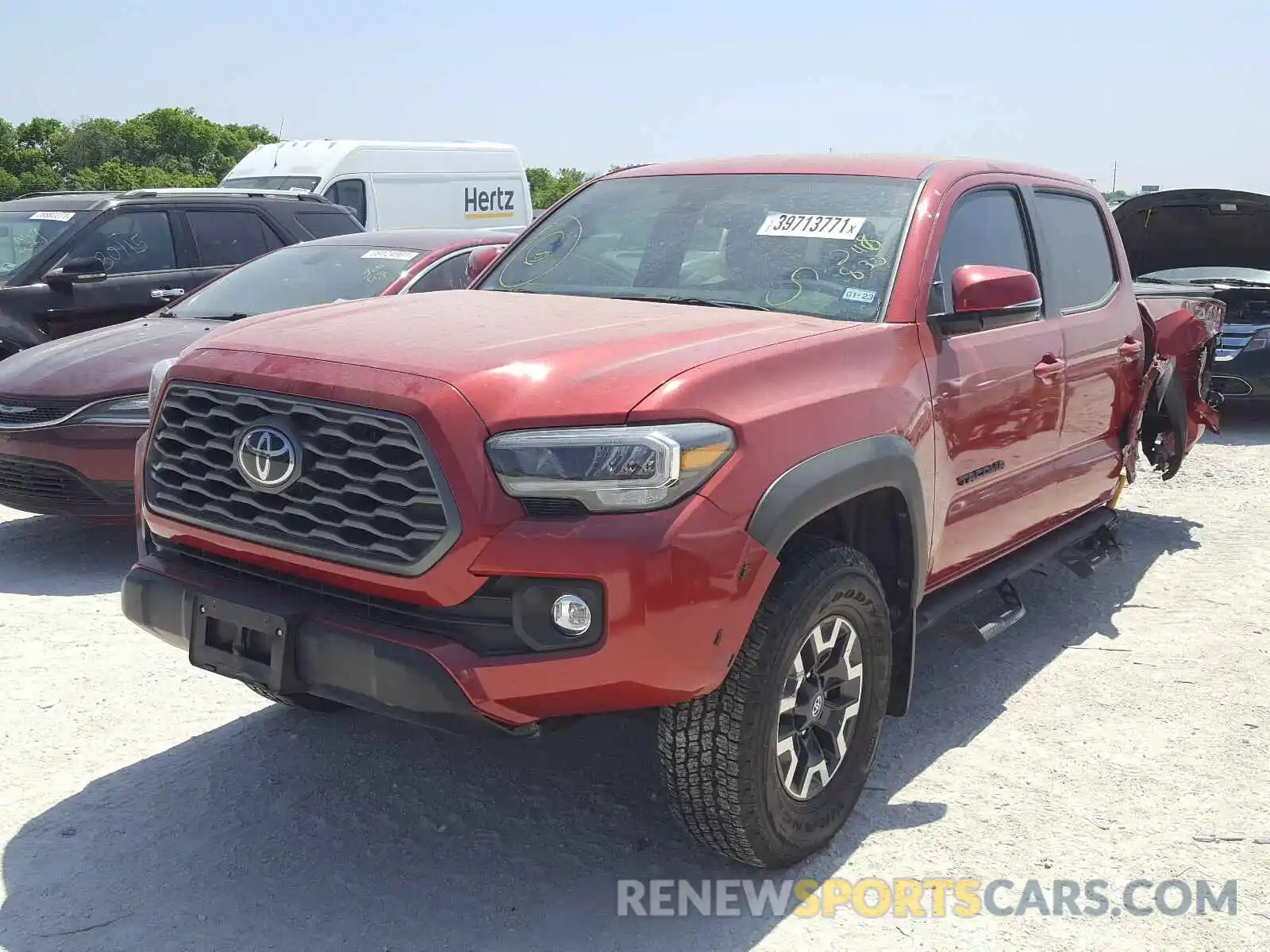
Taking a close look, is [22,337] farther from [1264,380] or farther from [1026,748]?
[1264,380]

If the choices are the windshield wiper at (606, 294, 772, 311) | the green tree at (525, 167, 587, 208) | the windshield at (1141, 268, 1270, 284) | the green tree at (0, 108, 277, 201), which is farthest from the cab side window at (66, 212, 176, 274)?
the green tree at (525, 167, 587, 208)

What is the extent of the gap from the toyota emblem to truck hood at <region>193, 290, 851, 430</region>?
0.54 ft

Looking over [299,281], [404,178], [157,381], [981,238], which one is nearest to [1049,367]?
[981,238]

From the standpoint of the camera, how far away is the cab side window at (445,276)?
22.7ft

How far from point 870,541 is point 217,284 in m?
4.98

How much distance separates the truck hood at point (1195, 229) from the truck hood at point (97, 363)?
262 inches

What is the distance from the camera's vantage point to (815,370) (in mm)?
3217

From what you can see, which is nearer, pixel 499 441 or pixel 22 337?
pixel 499 441

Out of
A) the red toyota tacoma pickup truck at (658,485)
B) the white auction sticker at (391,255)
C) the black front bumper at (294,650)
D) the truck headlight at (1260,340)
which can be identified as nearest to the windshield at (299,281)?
the white auction sticker at (391,255)

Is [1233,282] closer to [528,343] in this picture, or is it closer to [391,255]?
[391,255]

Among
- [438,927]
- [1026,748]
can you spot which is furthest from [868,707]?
[438,927]

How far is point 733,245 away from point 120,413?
332 cm

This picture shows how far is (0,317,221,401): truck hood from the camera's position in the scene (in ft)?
19.3

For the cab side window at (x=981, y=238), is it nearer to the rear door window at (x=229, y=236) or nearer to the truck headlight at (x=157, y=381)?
the truck headlight at (x=157, y=381)
